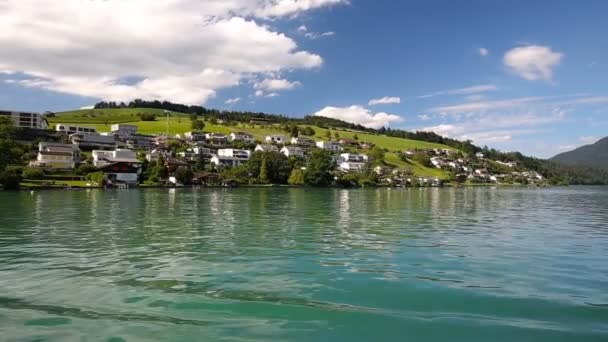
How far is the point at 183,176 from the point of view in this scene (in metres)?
→ 124

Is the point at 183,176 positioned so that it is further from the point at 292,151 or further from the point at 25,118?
the point at 25,118

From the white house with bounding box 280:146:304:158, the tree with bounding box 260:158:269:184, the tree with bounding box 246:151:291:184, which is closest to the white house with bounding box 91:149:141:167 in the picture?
the tree with bounding box 246:151:291:184

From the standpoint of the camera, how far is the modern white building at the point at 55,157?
121 metres

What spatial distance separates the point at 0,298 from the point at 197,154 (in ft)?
504

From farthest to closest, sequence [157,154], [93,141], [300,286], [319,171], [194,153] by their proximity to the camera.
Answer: [194,153]
[93,141]
[157,154]
[319,171]
[300,286]

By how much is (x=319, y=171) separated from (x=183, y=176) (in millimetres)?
43981

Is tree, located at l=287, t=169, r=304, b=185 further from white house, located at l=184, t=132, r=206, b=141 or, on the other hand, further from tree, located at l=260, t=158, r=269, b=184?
white house, located at l=184, t=132, r=206, b=141

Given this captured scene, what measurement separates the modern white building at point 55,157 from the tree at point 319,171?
225 feet

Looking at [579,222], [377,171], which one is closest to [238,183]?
[377,171]

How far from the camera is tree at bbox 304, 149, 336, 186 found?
14612cm

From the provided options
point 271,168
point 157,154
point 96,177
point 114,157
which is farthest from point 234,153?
point 96,177

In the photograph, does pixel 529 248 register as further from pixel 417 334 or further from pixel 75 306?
pixel 75 306

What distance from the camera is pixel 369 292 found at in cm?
1379

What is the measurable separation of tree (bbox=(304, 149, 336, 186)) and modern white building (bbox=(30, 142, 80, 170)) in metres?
68.5
